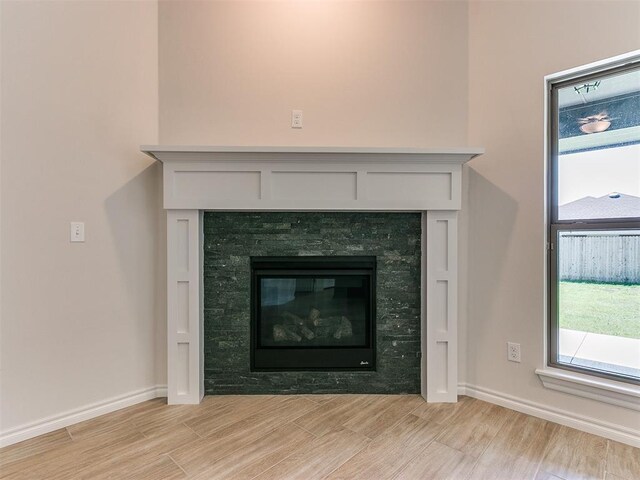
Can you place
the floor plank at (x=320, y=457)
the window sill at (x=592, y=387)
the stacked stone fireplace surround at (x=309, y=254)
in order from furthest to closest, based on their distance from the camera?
the stacked stone fireplace surround at (x=309, y=254)
the window sill at (x=592, y=387)
the floor plank at (x=320, y=457)

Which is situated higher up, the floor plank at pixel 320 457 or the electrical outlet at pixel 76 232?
the electrical outlet at pixel 76 232

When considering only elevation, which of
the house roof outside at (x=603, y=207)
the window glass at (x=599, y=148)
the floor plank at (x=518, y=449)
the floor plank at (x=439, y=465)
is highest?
the window glass at (x=599, y=148)

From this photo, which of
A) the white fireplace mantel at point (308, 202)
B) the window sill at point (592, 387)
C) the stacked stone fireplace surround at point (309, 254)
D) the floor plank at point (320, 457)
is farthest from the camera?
the stacked stone fireplace surround at point (309, 254)

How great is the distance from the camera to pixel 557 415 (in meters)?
1.75

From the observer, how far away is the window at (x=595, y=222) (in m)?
1.63

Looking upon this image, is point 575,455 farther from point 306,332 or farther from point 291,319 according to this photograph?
point 291,319

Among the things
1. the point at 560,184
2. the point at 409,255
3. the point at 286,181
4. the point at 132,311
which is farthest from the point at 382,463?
the point at 560,184

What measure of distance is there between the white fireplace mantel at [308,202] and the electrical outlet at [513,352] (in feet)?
1.12

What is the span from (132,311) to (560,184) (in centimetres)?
282

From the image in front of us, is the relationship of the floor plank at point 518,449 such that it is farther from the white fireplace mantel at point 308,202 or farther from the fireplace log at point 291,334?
the fireplace log at point 291,334

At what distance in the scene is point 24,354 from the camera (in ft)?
5.27

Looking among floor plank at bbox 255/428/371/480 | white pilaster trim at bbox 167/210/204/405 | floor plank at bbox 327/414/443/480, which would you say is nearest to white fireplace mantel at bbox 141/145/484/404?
white pilaster trim at bbox 167/210/204/405

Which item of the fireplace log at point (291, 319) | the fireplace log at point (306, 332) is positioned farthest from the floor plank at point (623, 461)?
the fireplace log at point (291, 319)

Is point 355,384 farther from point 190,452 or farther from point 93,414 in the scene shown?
A: point 93,414
